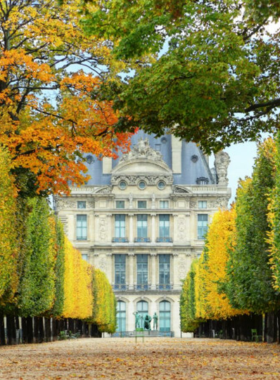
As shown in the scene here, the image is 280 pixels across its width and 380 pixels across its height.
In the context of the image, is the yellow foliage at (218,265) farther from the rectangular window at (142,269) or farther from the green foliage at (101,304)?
the rectangular window at (142,269)

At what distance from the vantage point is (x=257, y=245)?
3750cm

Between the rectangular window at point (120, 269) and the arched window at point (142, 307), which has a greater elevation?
the rectangular window at point (120, 269)

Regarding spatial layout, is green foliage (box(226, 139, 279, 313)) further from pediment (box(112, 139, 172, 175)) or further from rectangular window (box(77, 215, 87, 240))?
rectangular window (box(77, 215, 87, 240))

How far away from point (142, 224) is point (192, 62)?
3909 inches

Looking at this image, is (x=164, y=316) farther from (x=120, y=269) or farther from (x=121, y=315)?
(x=120, y=269)

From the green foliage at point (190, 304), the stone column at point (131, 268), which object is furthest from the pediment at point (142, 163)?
the green foliage at point (190, 304)

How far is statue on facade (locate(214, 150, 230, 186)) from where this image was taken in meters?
120

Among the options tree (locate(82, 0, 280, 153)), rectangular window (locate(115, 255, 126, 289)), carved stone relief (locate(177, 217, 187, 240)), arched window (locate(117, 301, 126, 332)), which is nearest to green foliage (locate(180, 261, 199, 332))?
arched window (locate(117, 301, 126, 332))

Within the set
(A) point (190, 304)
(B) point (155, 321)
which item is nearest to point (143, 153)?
(B) point (155, 321)

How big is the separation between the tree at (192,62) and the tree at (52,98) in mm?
3549

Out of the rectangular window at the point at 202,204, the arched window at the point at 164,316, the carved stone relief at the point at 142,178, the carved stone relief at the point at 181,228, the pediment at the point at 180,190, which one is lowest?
the arched window at the point at 164,316

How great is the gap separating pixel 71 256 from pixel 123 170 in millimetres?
52516

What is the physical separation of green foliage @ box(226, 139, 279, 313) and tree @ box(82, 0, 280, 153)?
50.0 feet

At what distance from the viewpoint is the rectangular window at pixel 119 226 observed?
11812 centimetres
